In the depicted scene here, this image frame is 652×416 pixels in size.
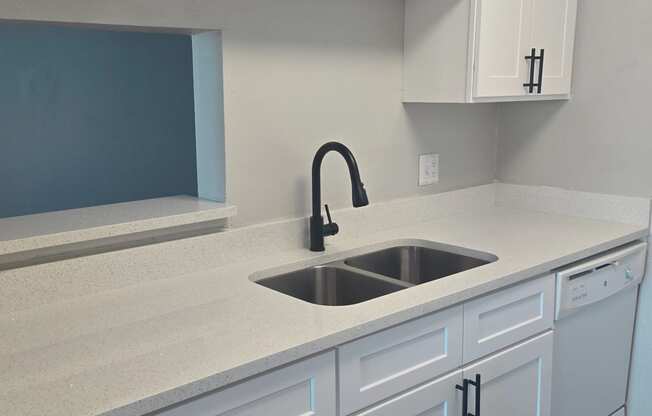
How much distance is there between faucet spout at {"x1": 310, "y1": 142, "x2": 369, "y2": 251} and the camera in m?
1.74

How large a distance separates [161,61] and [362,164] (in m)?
2.07

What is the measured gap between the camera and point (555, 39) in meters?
2.26

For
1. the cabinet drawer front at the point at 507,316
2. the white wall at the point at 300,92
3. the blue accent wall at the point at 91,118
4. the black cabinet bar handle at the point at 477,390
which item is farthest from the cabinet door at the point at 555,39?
the blue accent wall at the point at 91,118

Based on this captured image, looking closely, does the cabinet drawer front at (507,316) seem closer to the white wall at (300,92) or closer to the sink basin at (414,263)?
the sink basin at (414,263)

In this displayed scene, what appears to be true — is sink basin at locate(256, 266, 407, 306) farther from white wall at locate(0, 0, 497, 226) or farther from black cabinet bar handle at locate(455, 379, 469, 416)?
black cabinet bar handle at locate(455, 379, 469, 416)

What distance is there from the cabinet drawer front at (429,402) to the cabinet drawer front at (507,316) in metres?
0.09

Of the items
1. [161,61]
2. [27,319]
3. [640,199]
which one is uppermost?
[161,61]

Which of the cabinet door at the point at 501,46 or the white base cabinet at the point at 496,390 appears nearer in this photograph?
the white base cabinet at the point at 496,390

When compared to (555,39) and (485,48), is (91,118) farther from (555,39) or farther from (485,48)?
(555,39)

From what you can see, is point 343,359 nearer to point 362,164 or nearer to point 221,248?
point 221,248

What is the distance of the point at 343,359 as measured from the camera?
1.33 m

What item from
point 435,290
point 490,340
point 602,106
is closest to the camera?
point 435,290

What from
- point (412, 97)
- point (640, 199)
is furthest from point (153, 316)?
point (640, 199)

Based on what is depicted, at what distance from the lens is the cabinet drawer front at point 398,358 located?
4.43 feet
